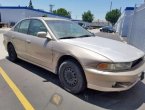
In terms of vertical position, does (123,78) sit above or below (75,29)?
below

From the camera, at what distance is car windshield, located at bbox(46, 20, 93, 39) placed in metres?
4.57

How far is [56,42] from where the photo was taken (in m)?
4.29

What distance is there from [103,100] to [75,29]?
2.20 meters

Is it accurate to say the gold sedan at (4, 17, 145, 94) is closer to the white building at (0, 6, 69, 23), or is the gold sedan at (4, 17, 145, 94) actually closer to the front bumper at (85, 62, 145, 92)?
the front bumper at (85, 62, 145, 92)

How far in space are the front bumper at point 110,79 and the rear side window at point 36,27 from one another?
187 cm

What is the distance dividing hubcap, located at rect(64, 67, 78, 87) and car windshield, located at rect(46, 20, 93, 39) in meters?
0.85

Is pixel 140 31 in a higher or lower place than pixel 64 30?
lower

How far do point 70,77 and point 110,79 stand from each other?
96 centimetres

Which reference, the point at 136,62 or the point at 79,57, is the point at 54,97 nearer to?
the point at 79,57

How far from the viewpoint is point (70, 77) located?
4020mm

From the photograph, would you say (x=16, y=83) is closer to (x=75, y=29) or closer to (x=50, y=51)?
(x=50, y=51)

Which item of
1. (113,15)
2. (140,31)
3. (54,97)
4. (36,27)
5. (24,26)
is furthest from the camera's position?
(113,15)

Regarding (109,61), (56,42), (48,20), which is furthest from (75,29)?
(109,61)

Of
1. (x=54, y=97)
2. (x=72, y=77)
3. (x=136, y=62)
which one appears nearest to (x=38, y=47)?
(x=72, y=77)
